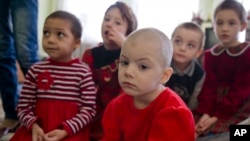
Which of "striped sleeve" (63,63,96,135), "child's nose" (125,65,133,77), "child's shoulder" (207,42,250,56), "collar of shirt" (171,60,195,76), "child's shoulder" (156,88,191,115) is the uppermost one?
"child's nose" (125,65,133,77)

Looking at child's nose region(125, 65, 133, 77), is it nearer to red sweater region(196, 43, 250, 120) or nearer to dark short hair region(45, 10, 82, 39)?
dark short hair region(45, 10, 82, 39)

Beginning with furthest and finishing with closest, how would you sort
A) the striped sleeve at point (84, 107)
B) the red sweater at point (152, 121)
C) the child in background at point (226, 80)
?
1. the child in background at point (226, 80)
2. the striped sleeve at point (84, 107)
3. the red sweater at point (152, 121)

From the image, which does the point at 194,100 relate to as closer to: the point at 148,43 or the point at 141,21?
the point at 148,43

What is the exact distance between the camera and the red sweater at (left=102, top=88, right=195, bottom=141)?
3.18ft

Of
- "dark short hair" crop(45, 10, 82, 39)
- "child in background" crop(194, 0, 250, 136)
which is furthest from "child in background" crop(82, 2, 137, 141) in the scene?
"child in background" crop(194, 0, 250, 136)

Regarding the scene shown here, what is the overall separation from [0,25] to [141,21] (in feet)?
7.13

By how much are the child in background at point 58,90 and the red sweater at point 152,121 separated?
0.29m

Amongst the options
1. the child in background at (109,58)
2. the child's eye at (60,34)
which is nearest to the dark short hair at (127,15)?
the child in background at (109,58)

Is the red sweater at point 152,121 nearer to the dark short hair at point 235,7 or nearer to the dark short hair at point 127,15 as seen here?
the dark short hair at point 127,15

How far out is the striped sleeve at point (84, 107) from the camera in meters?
1.35

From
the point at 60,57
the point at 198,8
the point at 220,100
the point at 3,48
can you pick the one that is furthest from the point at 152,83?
the point at 198,8

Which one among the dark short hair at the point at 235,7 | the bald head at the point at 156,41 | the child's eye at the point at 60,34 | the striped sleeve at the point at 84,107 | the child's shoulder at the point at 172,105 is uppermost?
the dark short hair at the point at 235,7

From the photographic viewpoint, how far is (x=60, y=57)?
1434 millimetres

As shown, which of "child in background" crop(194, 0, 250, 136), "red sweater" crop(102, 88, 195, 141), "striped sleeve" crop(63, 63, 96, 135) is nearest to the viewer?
"red sweater" crop(102, 88, 195, 141)
